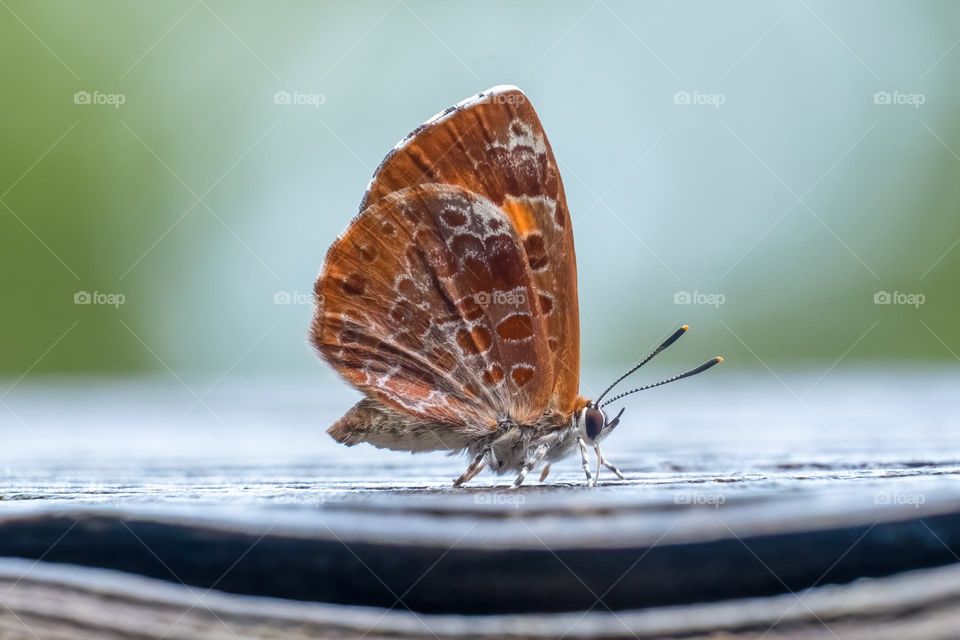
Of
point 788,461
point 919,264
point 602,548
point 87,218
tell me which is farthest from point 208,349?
point 602,548

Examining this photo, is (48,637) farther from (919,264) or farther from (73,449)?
(919,264)

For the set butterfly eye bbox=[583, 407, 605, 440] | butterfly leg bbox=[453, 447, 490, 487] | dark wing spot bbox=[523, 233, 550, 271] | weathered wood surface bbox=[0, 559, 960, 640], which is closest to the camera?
weathered wood surface bbox=[0, 559, 960, 640]

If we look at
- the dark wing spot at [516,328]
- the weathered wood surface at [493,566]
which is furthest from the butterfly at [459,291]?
the weathered wood surface at [493,566]

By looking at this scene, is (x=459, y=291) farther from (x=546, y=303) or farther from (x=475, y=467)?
(x=475, y=467)

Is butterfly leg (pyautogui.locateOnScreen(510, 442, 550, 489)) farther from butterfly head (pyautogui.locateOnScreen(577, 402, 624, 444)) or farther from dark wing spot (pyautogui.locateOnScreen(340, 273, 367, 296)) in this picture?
dark wing spot (pyautogui.locateOnScreen(340, 273, 367, 296))

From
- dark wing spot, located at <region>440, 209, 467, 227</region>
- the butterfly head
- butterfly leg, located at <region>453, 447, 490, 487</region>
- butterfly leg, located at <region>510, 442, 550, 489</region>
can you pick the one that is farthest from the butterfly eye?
dark wing spot, located at <region>440, 209, 467, 227</region>

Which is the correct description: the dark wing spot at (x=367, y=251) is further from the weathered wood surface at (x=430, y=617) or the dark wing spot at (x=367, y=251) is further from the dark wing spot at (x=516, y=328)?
the weathered wood surface at (x=430, y=617)

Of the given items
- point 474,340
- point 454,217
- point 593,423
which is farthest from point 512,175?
point 593,423
